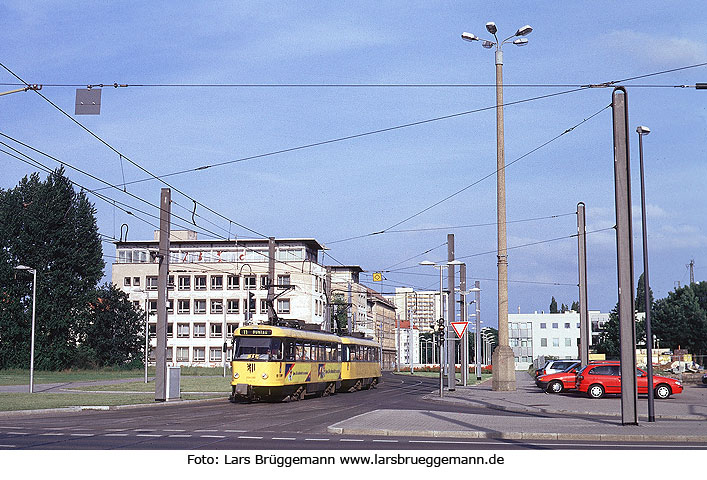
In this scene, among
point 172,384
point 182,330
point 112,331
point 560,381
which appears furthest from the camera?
point 182,330

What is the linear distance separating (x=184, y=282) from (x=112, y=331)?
30.6 m

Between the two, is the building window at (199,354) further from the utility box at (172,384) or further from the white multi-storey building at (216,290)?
the utility box at (172,384)

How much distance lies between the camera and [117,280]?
390 ft

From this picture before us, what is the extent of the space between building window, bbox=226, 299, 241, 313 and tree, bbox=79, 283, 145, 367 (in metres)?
24.3

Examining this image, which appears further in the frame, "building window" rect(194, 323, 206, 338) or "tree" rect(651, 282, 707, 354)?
"building window" rect(194, 323, 206, 338)

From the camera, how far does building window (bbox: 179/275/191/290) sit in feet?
375

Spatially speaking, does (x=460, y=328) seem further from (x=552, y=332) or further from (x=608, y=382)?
(x=552, y=332)

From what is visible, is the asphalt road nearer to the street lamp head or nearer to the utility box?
the utility box

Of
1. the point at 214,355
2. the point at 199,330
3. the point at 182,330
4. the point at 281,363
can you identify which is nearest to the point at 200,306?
the point at 199,330

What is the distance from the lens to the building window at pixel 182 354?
113 meters

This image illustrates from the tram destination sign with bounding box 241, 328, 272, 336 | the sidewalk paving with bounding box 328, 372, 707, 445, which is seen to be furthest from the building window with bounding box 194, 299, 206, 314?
the sidewalk paving with bounding box 328, 372, 707, 445

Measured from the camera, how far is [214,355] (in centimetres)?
11100
